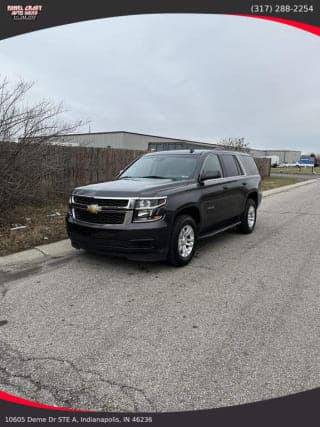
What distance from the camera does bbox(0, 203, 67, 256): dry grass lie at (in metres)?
6.08

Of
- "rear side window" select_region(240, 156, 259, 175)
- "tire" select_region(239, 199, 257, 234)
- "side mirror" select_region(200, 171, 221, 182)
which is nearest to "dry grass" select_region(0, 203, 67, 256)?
"side mirror" select_region(200, 171, 221, 182)

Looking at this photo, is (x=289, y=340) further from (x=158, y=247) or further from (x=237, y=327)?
(x=158, y=247)

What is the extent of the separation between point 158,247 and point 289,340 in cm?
211

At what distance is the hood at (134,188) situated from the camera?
15.4ft

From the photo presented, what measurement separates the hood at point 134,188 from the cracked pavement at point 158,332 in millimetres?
1168

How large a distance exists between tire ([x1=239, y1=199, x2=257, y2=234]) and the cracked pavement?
2010 mm

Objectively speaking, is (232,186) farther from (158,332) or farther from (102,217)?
(158,332)

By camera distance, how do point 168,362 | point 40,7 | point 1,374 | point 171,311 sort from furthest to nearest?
point 40,7 < point 171,311 < point 168,362 < point 1,374

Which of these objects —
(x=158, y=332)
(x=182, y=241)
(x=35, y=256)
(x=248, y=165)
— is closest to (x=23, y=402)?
(x=158, y=332)

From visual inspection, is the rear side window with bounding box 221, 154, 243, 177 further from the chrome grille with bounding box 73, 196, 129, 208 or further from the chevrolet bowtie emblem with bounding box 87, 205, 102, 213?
the chevrolet bowtie emblem with bounding box 87, 205, 102, 213

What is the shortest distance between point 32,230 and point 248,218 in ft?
16.0

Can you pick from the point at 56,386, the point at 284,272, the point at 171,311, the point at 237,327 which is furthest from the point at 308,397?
the point at 284,272

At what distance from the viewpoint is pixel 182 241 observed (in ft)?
16.8

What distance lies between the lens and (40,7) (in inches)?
233
